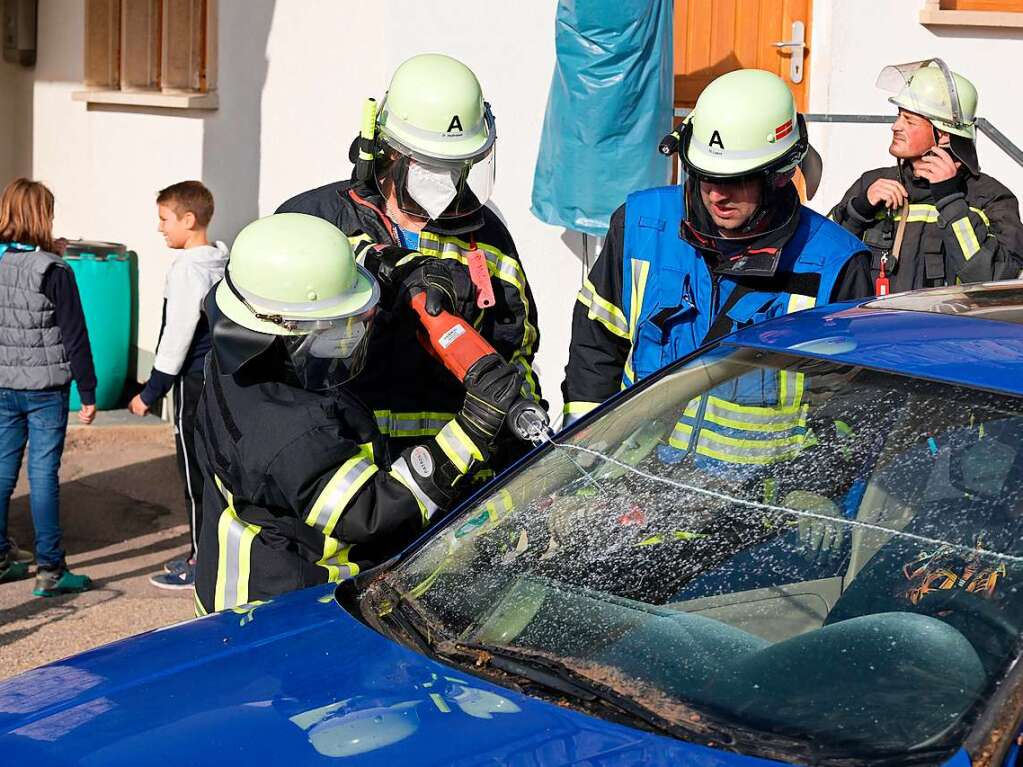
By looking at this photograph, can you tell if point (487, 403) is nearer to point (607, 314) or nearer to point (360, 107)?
point (607, 314)

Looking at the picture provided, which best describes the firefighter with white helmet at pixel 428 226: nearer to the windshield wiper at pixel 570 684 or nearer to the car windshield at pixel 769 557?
the car windshield at pixel 769 557

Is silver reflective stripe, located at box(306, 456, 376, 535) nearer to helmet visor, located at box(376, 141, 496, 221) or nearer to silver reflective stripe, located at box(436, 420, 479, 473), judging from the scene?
silver reflective stripe, located at box(436, 420, 479, 473)

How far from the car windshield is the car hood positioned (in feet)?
0.47

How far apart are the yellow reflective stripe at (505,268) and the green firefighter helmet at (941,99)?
1.79 meters

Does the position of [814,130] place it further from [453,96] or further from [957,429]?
[957,429]

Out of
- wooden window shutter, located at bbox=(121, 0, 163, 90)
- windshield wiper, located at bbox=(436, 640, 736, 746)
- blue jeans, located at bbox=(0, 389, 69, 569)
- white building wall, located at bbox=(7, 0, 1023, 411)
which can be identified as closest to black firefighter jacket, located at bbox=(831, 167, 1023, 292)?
white building wall, located at bbox=(7, 0, 1023, 411)

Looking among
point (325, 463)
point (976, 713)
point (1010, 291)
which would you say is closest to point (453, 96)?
point (325, 463)

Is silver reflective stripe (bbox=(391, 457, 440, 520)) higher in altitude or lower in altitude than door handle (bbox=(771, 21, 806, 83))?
lower

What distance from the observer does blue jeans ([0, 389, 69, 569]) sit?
18.7ft

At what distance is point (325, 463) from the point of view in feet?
9.54

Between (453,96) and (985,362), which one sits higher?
(453,96)

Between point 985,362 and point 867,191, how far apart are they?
2.74 m

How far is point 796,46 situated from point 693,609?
15.7 ft

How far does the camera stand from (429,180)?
3.81m
